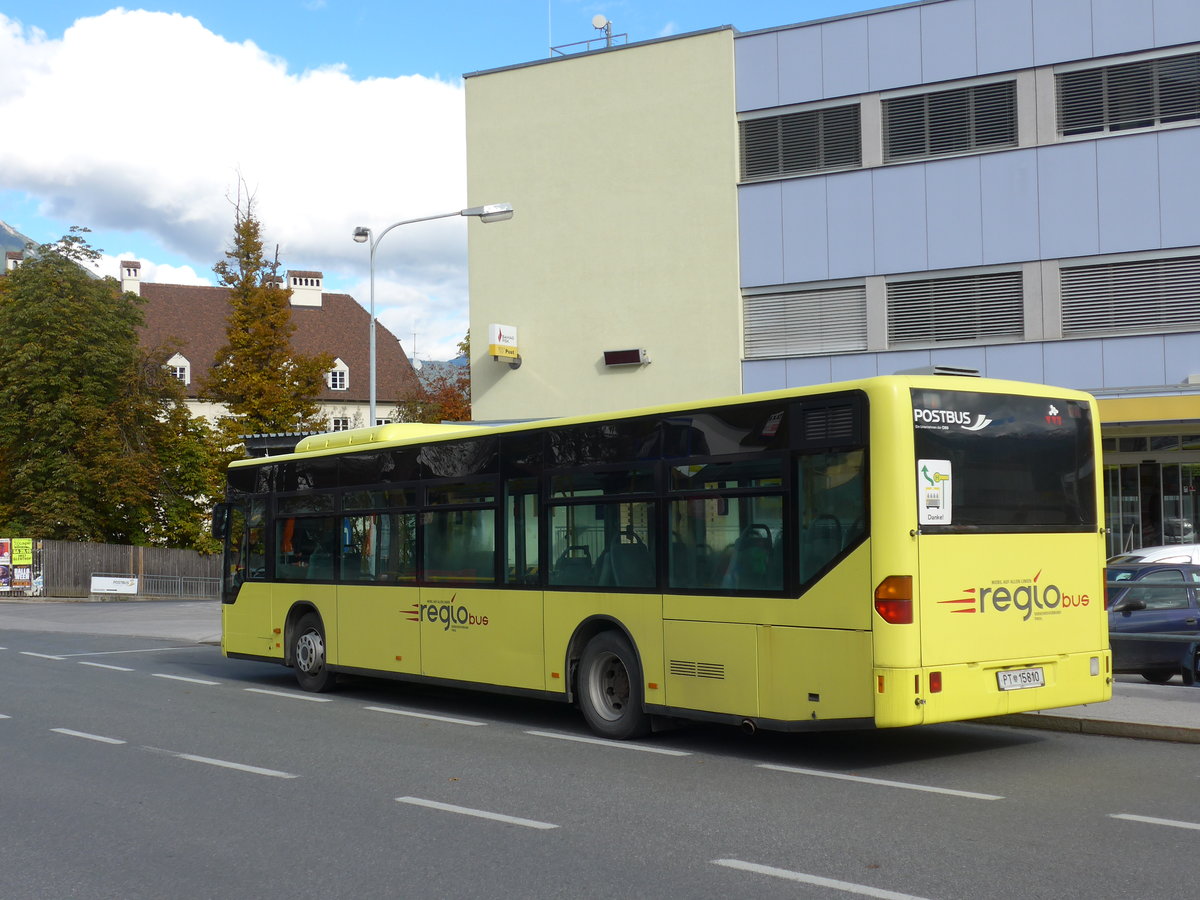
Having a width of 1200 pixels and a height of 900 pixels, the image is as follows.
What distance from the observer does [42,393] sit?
52156 mm

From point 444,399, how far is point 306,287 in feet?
115

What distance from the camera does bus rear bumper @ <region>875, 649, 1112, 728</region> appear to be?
29.3ft

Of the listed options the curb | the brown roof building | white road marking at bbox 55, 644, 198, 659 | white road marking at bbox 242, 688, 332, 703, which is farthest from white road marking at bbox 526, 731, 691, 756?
the brown roof building

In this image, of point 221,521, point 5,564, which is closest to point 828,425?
point 221,521

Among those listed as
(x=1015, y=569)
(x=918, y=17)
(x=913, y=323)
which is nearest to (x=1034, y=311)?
(x=913, y=323)

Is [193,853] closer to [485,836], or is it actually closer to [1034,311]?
[485,836]

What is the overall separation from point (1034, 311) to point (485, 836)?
1945cm

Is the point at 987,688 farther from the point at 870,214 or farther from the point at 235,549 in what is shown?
the point at 870,214

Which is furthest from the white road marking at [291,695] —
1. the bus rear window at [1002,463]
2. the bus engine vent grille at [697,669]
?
the bus rear window at [1002,463]

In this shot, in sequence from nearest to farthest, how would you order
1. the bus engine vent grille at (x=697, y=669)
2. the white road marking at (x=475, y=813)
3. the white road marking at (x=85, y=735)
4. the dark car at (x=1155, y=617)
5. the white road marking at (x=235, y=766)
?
the white road marking at (x=475, y=813)
the white road marking at (x=235, y=766)
the bus engine vent grille at (x=697, y=669)
the white road marking at (x=85, y=735)
the dark car at (x=1155, y=617)

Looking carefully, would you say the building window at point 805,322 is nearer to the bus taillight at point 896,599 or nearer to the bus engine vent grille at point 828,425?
the bus engine vent grille at point 828,425

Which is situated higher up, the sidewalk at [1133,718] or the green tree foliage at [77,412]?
the green tree foliage at [77,412]

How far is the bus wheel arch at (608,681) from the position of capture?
36.4 ft

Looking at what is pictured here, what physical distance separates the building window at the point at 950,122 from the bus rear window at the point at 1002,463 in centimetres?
1582
